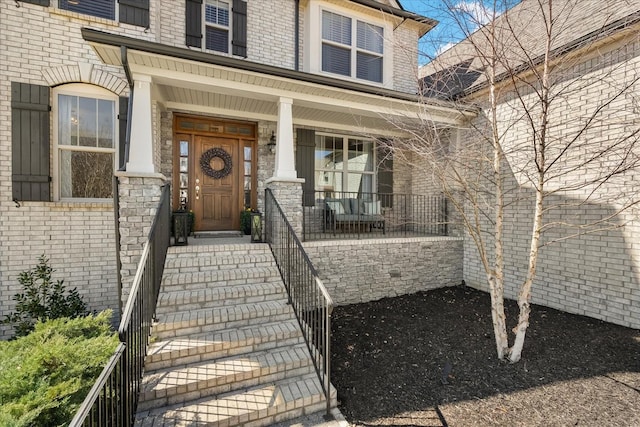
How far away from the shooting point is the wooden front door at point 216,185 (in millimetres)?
6035

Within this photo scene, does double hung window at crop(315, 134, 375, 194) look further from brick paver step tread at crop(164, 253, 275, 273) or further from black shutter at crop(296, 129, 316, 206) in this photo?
brick paver step tread at crop(164, 253, 275, 273)

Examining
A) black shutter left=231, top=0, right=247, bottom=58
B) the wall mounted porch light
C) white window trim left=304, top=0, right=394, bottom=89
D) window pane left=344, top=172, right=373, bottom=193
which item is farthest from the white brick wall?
black shutter left=231, top=0, right=247, bottom=58

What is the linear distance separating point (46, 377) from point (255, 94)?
14.1 feet

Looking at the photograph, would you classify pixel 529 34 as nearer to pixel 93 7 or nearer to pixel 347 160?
pixel 347 160

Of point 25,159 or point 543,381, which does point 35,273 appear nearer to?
point 25,159

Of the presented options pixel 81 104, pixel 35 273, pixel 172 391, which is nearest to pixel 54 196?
pixel 35 273

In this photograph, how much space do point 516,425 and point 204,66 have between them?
5358mm

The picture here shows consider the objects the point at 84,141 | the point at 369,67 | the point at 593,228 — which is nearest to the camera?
the point at 593,228

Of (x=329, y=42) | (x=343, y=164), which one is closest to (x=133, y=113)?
(x=329, y=42)

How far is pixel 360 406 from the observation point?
9.04 feet

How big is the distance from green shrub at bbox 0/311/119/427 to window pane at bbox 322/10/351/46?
7017 millimetres

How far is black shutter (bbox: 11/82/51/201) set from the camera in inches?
180

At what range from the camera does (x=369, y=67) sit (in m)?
7.34

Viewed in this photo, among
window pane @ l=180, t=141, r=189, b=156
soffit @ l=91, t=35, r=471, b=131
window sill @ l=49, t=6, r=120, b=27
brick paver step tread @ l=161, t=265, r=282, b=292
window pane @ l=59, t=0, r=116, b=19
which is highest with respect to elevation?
window pane @ l=59, t=0, r=116, b=19
